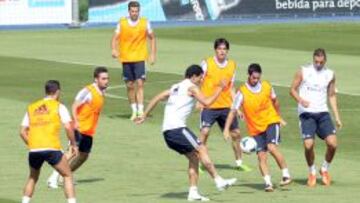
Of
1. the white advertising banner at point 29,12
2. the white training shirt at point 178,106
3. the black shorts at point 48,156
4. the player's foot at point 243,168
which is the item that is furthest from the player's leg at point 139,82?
the white advertising banner at point 29,12

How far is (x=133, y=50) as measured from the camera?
28375 mm

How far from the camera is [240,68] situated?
3950cm

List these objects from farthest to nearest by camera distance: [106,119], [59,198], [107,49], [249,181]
Answer: 1. [107,49]
2. [106,119]
3. [249,181]
4. [59,198]

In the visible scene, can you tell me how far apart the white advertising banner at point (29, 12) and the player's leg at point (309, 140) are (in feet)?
113

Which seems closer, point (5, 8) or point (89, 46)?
point (89, 46)

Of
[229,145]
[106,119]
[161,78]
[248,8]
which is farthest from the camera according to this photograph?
[248,8]

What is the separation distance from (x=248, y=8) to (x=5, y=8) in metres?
11.0

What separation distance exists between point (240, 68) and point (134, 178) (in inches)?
739

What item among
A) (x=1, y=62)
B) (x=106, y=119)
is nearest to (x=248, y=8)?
(x=1, y=62)

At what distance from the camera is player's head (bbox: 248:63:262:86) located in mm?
19781

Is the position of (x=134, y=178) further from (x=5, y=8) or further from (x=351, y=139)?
(x=5, y=8)

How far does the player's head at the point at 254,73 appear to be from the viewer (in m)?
19.8

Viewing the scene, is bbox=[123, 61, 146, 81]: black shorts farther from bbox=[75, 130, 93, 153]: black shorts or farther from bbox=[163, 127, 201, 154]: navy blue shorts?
bbox=[163, 127, 201, 154]: navy blue shorts

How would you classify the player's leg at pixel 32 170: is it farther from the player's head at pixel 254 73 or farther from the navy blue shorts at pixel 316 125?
the navy blue shorts at pixel 316 125
